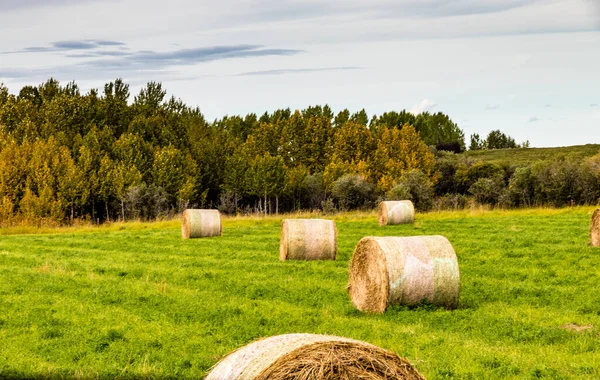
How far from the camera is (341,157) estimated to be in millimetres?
107625

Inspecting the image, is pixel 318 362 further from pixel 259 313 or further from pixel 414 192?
pixel 414 192

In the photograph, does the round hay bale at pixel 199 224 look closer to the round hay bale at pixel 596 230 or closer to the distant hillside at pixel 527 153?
the round hay bale at pixel 596 230

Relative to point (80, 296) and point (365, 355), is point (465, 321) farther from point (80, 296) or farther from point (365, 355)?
point (80, 296)

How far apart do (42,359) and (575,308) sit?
35.8 ft

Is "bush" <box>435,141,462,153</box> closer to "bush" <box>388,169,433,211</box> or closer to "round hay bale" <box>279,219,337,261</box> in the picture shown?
"bush" <box>388,169,433,211</box>

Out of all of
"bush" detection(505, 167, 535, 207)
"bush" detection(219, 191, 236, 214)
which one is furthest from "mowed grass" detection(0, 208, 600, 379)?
"bush" detection(219, 191, 236, 214)

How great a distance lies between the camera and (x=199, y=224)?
35.0m

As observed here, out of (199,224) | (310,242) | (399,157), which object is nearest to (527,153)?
(399,157)

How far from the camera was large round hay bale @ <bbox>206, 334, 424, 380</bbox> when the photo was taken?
7.35 m

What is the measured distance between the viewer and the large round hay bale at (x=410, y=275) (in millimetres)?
15555

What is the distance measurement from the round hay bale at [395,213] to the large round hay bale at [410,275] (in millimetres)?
23212

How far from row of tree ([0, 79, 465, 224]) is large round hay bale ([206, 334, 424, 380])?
5617 centimetres

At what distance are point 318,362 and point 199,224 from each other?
28.1 m

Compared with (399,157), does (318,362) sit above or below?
below
